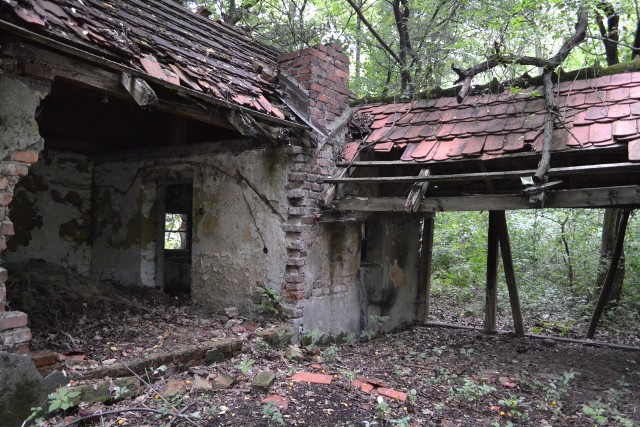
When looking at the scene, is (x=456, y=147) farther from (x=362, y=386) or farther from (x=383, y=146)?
(x=362, y=386)

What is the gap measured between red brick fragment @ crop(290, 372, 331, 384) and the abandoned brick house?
4.13ft

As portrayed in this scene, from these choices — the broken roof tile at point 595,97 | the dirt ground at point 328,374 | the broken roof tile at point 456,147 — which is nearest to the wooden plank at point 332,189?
the broken roof tile at point 456,147

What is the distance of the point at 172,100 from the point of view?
4.23 metres

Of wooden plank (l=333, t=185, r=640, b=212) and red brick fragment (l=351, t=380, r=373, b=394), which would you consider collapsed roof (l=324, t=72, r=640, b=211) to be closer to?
wooden plank (l=333, t=185, r=640, b=212)

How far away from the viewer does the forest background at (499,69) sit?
638 cm

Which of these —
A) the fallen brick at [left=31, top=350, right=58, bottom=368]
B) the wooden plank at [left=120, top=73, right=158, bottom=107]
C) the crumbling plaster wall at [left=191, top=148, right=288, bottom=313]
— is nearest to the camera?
the fallen brick at [left=31, top=350, right=58, bottom=368]

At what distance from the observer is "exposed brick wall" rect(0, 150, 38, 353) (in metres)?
3.12

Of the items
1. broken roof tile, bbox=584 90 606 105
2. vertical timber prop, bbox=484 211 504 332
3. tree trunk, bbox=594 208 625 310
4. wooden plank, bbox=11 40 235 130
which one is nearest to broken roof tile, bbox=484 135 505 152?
broken roof tile, bbox=584 90 606 105

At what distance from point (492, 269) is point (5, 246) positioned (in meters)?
5.84

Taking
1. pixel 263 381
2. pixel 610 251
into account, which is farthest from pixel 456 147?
pixel 610 251

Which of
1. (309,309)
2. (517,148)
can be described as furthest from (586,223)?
(309,309)

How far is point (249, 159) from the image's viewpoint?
222 inches

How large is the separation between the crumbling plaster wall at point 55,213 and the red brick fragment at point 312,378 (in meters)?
4.75

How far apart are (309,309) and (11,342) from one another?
3136mm
